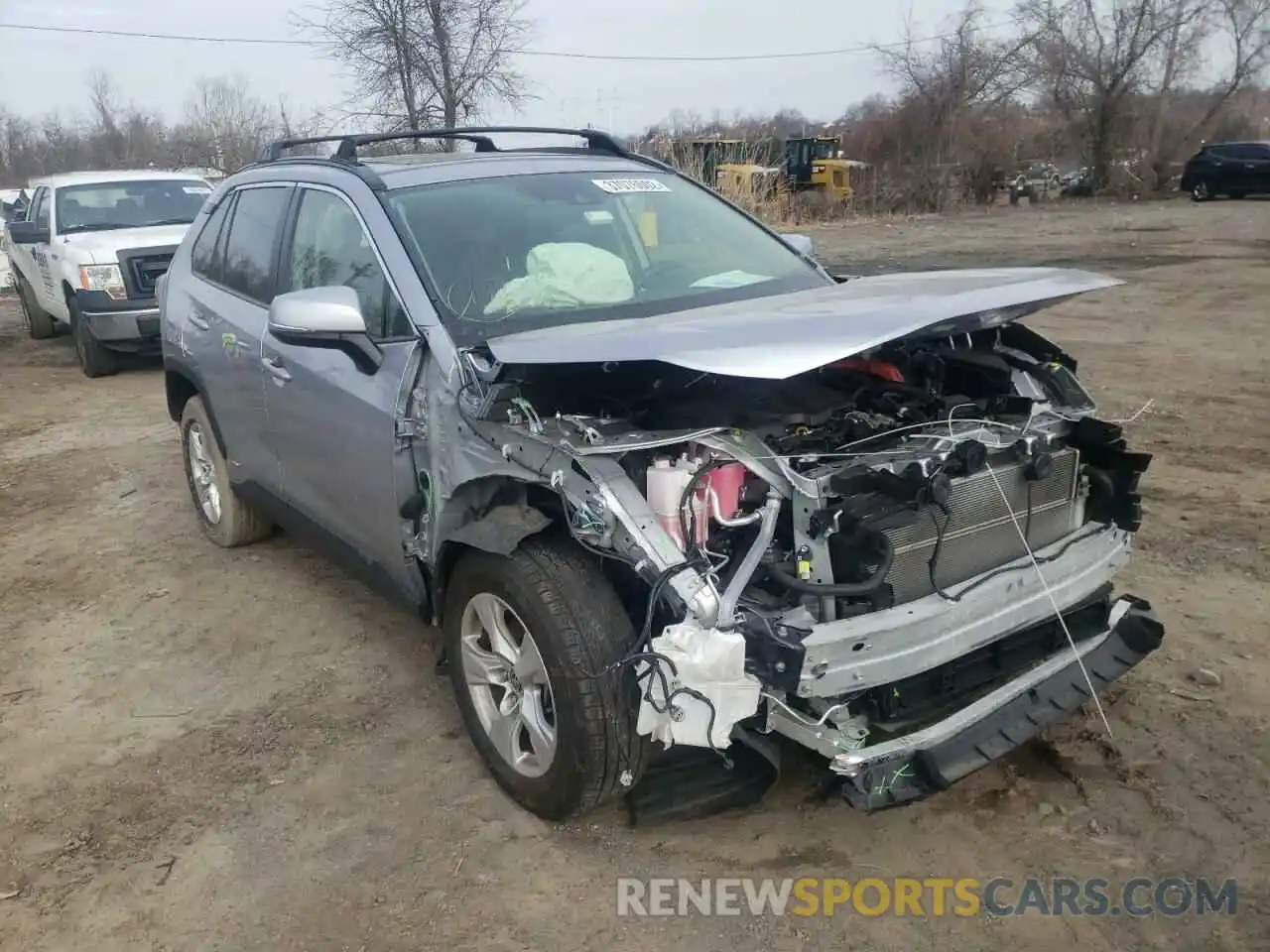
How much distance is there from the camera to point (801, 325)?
278 cm

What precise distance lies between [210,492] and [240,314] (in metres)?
1.37

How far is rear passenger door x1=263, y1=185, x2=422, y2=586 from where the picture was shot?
11.3 ft

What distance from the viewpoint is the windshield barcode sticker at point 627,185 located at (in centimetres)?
411

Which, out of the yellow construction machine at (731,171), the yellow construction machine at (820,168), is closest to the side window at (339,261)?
the yellow construction machine at (731,171)

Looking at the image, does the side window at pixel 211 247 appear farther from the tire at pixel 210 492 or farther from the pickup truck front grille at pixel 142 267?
the pickup truck front grille at pixel 142 267

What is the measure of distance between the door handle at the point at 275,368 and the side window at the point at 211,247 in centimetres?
92

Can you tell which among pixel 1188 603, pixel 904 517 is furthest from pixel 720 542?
pixel 1188 603

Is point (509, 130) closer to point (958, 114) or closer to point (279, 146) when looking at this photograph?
point (279, 146)

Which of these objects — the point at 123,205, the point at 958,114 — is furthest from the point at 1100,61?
the point at 123,205

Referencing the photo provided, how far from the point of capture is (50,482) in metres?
6.96

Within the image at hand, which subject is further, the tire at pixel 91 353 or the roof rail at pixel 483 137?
the tire at pixel 91 353

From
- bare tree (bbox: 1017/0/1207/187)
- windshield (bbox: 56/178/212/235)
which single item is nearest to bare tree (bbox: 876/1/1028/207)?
bare tree (bbox: 1017/0/1207/187)

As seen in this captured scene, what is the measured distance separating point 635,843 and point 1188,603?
8.64ft

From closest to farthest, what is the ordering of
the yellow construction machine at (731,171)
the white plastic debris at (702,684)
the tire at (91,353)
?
the white plastic debris at (702,684) → the tire at (91,353) → the yellow construction machine at (731,171)
